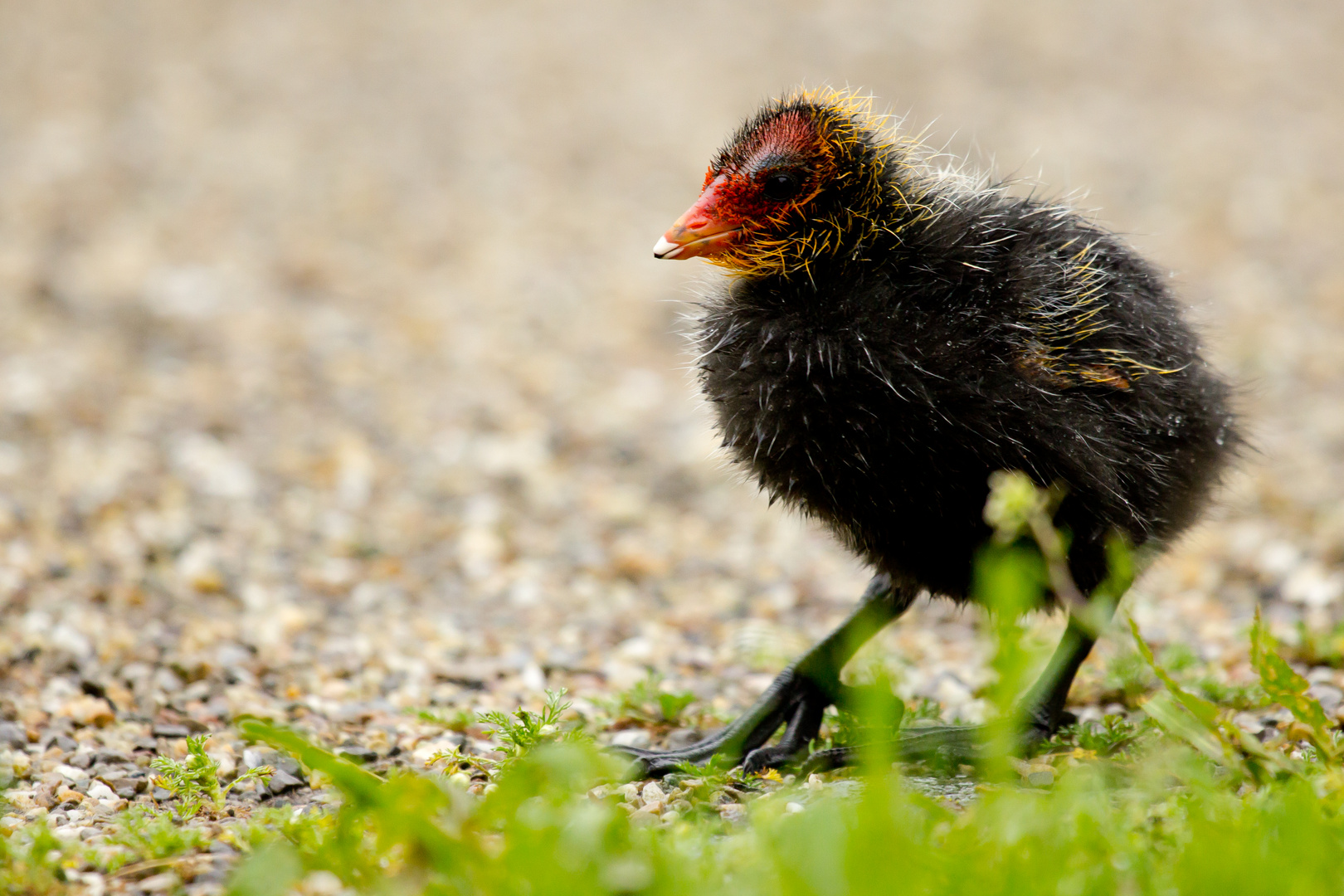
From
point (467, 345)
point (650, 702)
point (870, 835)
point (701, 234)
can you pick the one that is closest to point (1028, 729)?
point (650, 702)

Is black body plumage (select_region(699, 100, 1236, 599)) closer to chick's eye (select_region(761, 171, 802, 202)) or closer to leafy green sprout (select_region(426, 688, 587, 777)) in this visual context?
chick's eye (select_region(761, 171, 802, 202))

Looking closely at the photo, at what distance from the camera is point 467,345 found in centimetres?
759

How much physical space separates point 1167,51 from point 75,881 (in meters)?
12.3

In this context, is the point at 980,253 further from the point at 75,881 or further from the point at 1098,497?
the point at 75,881

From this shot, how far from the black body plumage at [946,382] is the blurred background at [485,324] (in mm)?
479

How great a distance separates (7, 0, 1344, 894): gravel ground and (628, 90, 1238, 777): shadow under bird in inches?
A: 18.7

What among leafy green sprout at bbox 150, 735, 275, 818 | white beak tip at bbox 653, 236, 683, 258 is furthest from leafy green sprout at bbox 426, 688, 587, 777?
white beak tip at bbox 653, 236, 683, 258

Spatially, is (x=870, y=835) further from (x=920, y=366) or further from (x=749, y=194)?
(x=749, y=194)

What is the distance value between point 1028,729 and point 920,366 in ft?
3.56

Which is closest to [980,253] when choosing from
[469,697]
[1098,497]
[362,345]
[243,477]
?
[1098,497]

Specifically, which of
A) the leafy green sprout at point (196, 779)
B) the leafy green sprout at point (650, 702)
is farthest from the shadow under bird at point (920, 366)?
the leafy green sprout at point (196, 779)

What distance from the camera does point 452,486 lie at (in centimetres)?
618

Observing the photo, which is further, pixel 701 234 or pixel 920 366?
pixel 701 234

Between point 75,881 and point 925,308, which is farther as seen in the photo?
point 925,308
